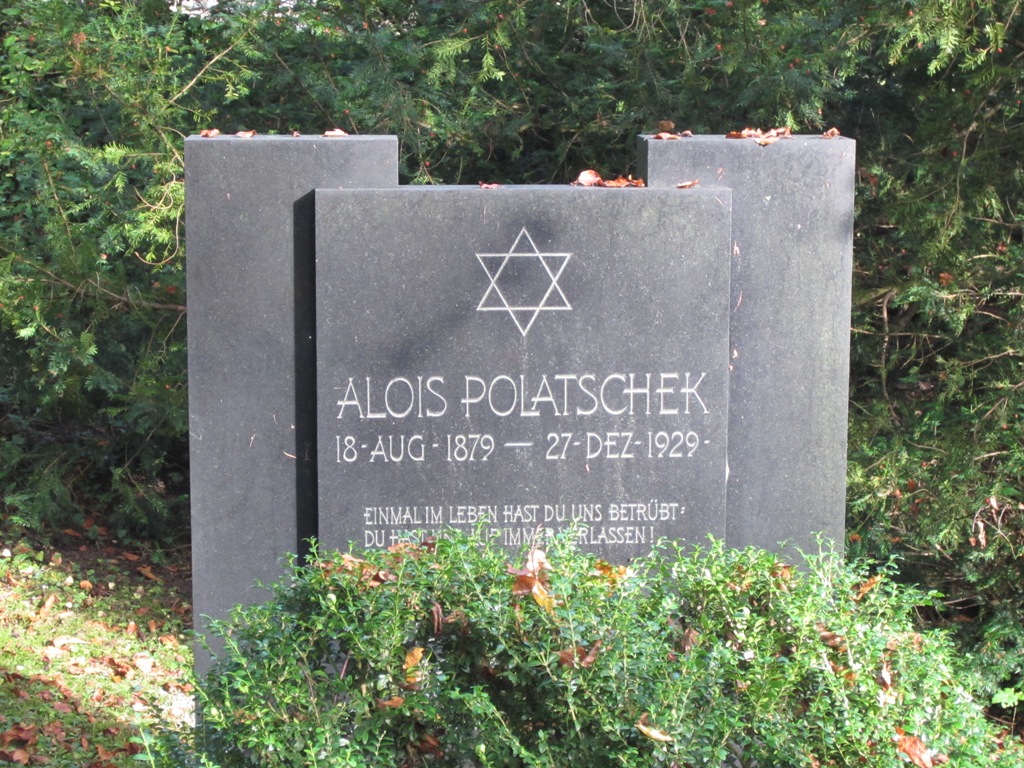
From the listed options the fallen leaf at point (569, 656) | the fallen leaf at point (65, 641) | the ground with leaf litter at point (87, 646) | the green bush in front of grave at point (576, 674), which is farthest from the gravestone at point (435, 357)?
the fallen leaf at point (65, 641)

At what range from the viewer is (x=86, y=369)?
7.14 metres

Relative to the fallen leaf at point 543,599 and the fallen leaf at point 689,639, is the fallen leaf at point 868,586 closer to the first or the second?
the fallen leaf at point 689,639

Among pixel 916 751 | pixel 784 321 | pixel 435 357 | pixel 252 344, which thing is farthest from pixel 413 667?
pixel 784 321

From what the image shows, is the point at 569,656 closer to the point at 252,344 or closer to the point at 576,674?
the point at 576,674

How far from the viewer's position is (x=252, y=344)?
4535 millimetres

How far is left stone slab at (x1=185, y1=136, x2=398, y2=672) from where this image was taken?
14.8 ft

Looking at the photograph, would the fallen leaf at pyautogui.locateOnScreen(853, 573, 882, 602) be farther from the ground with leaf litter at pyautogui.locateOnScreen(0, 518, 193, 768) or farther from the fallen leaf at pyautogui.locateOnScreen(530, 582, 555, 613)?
the ground with leaf litter at pyautogui.locateOnScreen(0, 518, 193, 768)

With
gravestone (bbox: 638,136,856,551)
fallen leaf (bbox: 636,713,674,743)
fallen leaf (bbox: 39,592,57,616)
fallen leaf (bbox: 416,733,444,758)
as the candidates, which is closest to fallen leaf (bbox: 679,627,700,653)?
fallen leaf (bbox: 636,713,674,743)

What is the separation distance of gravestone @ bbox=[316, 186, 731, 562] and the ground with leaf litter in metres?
1.14

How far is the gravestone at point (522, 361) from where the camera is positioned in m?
4.46

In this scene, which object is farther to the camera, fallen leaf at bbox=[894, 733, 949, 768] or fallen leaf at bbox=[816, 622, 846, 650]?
fallen leaf at bbox=[816, 622, 846, 650]

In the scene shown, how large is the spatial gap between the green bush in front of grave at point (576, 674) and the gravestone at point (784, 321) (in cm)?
159

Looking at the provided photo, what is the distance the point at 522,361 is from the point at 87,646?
9.86 feet

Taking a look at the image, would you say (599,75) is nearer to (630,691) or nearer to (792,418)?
(792,418)
